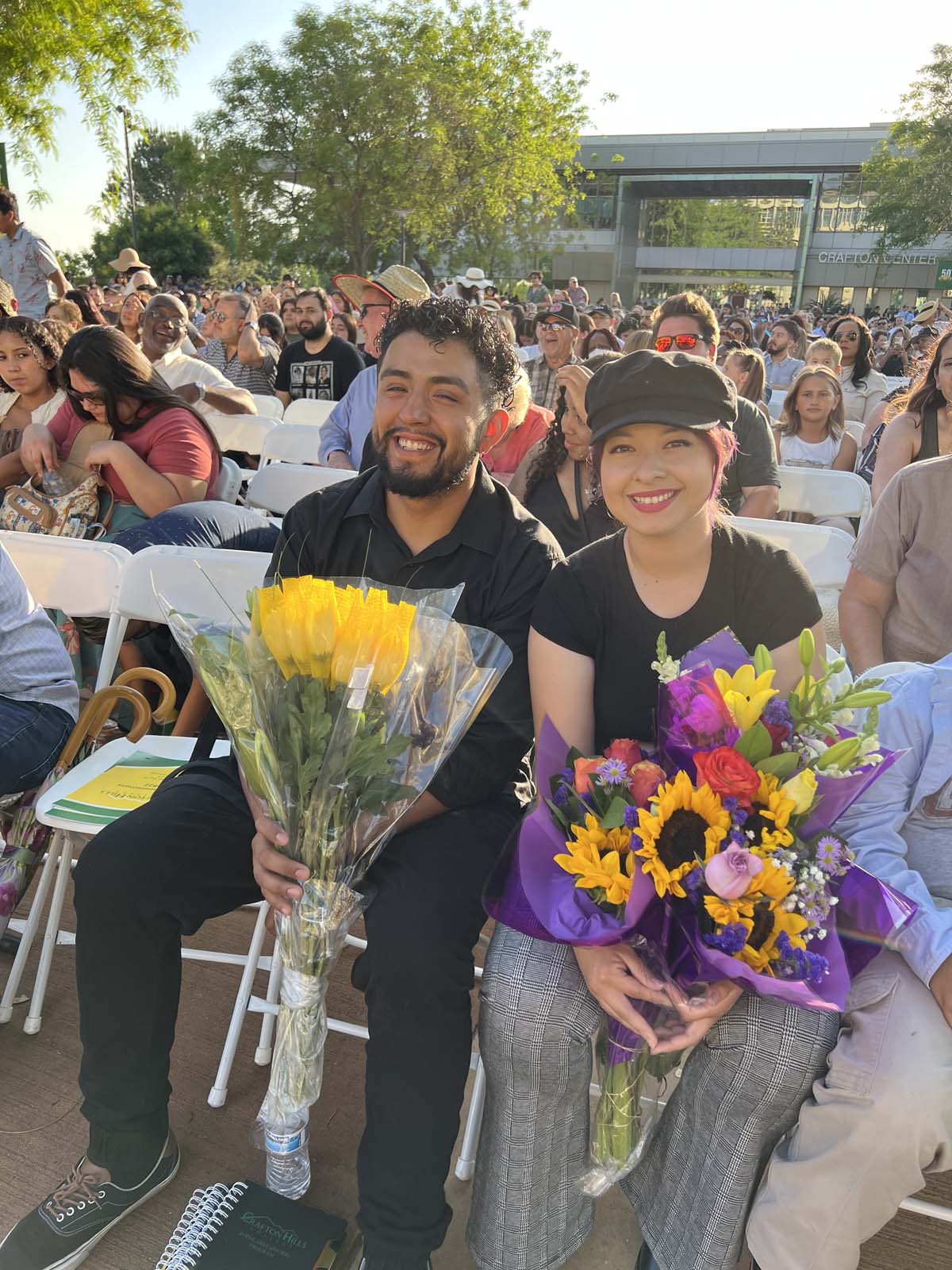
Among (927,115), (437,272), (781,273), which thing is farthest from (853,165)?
(437,272)

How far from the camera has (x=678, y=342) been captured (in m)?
4.14

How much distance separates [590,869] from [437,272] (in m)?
38.4

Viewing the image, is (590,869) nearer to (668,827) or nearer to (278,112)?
(668,827)

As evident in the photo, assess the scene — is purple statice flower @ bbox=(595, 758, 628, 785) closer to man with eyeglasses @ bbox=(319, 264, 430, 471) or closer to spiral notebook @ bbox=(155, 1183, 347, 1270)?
spiral notebook @ bbox=(155, 1183, 347, 1270)

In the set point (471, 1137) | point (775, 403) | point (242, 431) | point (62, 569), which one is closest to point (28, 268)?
point (242, 431)

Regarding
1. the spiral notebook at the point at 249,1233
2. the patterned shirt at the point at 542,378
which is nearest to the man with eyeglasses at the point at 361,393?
the patterned shirt at the point at 542,378

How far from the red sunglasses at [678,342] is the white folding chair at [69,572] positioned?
2580mm

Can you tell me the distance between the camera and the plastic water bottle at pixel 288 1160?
5.86 feet

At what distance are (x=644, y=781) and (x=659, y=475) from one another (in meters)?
0.72

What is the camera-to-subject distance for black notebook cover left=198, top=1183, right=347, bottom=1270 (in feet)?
5.74

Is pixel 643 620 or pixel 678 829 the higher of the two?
pixel 643 620

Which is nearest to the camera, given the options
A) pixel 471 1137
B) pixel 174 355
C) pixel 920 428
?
pixel 471 1137

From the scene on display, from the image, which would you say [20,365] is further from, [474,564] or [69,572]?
[474,564]

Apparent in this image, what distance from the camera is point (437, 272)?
36.5 m
